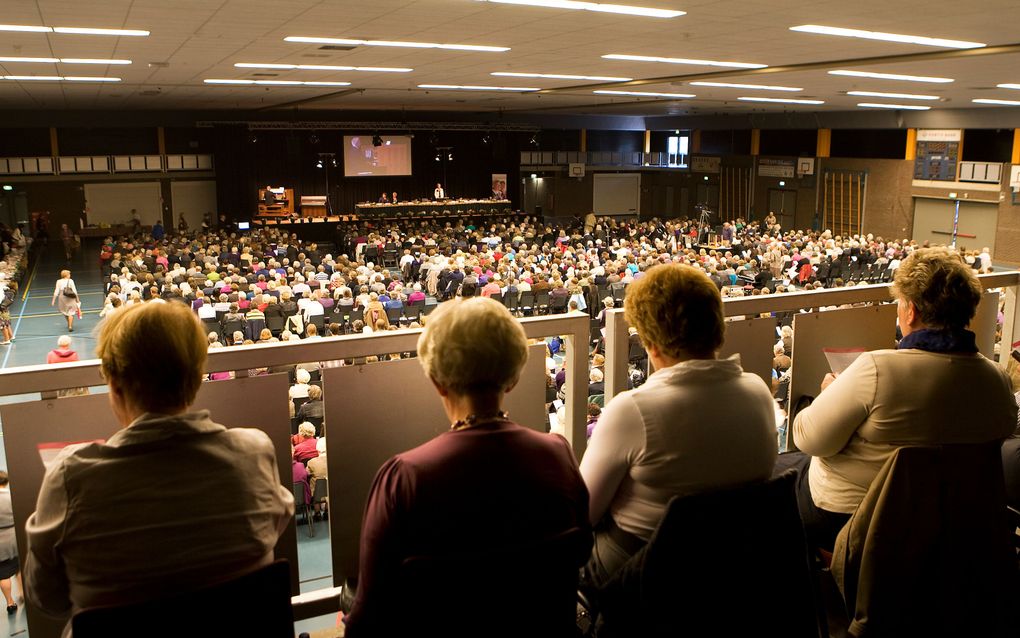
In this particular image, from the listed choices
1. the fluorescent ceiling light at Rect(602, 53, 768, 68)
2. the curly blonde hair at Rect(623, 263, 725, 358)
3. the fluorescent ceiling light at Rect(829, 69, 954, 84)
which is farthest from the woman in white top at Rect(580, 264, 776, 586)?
the fluorescent ceiling light at Rect(829, 69, 954, 84)

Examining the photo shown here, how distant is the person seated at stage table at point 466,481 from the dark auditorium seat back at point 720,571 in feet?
0.64

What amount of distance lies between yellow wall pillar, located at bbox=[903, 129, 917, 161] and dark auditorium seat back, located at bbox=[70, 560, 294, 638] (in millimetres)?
26910

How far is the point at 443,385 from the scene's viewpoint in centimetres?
158

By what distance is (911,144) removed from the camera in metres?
24.7

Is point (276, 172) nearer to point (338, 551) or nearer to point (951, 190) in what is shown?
point (951, 190)

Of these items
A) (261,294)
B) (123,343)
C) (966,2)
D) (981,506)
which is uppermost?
(966,2)

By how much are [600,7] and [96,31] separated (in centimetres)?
527

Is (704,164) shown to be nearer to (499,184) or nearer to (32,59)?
(499,184)

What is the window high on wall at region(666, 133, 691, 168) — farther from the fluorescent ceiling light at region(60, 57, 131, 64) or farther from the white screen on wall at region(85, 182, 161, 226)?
the fluorescent ceiling light at region(60, 57, 131, 64)

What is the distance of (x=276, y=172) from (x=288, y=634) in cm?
2947

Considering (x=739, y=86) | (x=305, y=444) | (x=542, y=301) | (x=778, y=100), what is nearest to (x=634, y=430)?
(x=305, y=444)

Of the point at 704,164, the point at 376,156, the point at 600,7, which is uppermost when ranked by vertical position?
the point at 600,7

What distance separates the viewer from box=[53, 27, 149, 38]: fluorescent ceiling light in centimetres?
830

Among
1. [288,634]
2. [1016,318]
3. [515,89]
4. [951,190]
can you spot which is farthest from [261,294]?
[951,190]
